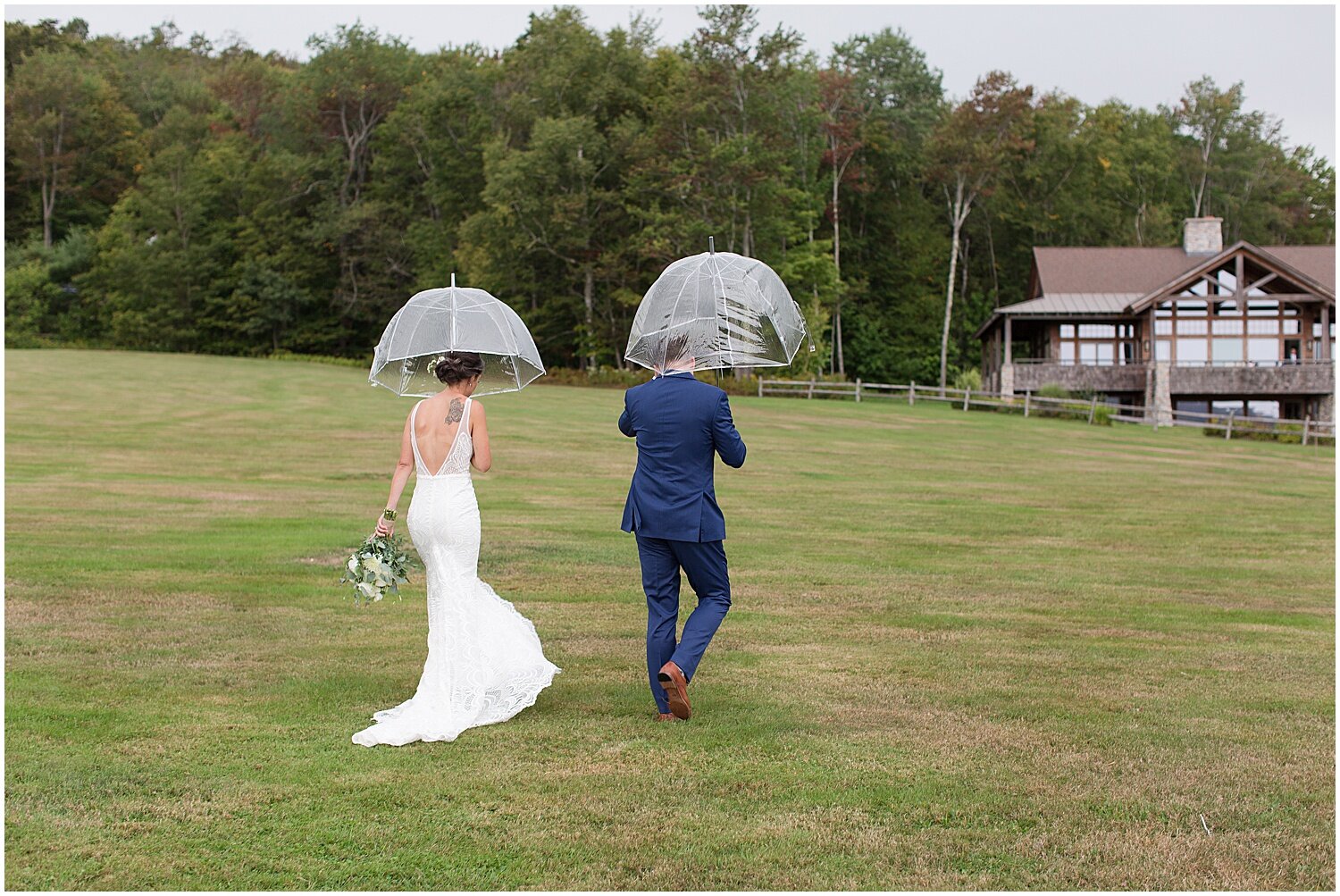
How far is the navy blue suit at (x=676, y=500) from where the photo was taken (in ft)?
22.1

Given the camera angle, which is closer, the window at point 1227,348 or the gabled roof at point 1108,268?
the window at point 1227,348

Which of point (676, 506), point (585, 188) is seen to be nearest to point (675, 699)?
point (676, 506)

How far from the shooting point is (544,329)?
59.7 metres

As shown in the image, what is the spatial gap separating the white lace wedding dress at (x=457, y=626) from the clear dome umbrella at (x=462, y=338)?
332 mm

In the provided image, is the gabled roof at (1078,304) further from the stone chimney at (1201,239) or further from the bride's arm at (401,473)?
the bride's arm at (401,473)

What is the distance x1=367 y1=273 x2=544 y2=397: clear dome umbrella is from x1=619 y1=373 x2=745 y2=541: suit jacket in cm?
73

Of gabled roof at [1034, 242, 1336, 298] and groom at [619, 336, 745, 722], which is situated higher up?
gabled roof at [1034, 242, 1336, 298]

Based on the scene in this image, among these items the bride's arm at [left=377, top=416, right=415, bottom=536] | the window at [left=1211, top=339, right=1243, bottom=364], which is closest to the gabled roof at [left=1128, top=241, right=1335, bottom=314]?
the window at [left=1211, top=339, right=1243, bottom=364]

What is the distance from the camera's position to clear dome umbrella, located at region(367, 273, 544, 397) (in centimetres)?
694

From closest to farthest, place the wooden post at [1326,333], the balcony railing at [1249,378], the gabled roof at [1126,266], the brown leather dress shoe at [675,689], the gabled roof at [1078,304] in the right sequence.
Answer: the brown leather dress shoe at [675,689] < the balcony railing at [1249,378] < the wooden post at [1326,333] < the gabled roof at [1078,304] < the gabled roof at [1126,266]

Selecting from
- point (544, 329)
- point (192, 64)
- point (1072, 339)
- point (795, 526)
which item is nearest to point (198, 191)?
point (544, 329)

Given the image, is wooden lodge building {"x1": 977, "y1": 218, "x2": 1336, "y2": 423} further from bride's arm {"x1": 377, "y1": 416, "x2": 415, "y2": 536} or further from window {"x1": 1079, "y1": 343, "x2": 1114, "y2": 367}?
bride's arm {"x1": 377, "y1": 416, "x2": 415, "y2": 536}

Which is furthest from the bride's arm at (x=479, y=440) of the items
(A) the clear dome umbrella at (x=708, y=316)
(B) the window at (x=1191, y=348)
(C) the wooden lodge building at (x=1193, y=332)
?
(B) the window at (x=1191, y=348)

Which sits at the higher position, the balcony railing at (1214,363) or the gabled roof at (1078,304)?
the gabled roof at (1078,304)
